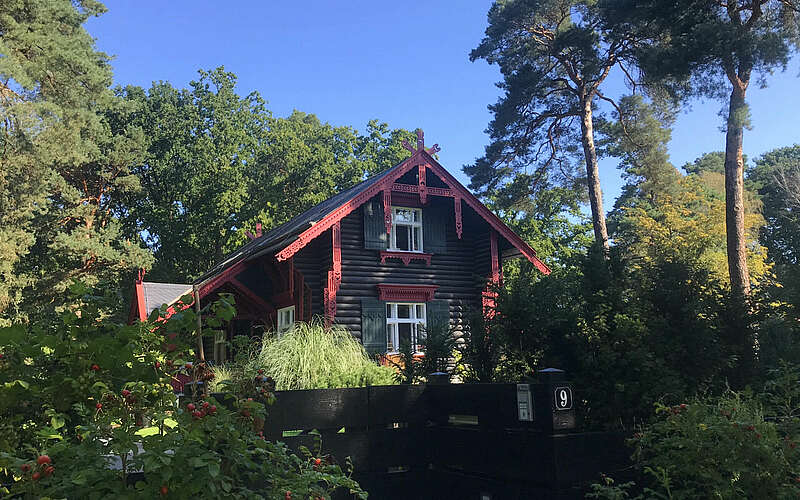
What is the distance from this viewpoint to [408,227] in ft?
57.4

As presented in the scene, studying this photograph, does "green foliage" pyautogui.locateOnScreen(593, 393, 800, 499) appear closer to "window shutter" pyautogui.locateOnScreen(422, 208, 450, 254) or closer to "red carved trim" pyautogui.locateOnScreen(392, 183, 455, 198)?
"red carved trim" pyautogui.locateOnScreen(392, 183, 455, 198)

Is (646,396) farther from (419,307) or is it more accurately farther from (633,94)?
(633,94)

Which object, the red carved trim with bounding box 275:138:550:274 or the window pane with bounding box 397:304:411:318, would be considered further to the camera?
the window pane with bounding box 397:304:411:318

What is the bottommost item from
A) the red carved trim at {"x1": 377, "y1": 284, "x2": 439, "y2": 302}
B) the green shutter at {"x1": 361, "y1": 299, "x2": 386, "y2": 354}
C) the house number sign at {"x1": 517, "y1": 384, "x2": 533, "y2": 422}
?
the house number sign at {"x1": 517, "y1": 384, "x2": 533, "y2": 422}

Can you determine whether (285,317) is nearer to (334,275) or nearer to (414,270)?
(334,275)

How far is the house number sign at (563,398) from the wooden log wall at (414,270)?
33.7 ft

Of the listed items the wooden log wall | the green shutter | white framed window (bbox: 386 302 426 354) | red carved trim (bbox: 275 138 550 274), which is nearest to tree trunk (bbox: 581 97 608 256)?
red carved trim (bbox: 275 138 550 274)

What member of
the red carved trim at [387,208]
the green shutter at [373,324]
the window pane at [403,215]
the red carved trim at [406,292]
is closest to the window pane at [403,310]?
the red carved trim at [406,292]

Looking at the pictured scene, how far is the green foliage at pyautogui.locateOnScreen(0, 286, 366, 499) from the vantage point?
2.63m

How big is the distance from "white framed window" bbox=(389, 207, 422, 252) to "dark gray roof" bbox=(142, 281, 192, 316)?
6228mm

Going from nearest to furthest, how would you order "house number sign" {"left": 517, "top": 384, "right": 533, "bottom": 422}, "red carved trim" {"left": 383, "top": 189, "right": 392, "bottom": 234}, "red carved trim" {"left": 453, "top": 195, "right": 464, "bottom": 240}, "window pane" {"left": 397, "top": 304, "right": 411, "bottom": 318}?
"house number sign" {"left": 517, "top": 384, "right": 533, "bottom": 422}, "red carved trim" {"left": 383, "top": 189, "right": 392, "bottom": 234}, "red carved trim" {"left": 453, "top": 195, "right": 464, "bottom": 240}, "window pane" {"left": 397, "top": 304, "right": 411, "bottom": 318}

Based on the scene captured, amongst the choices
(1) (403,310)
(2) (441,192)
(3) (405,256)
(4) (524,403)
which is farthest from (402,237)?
(4) (524,403)

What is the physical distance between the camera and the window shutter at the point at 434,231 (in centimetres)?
1727

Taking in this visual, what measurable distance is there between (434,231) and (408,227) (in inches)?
29.1
